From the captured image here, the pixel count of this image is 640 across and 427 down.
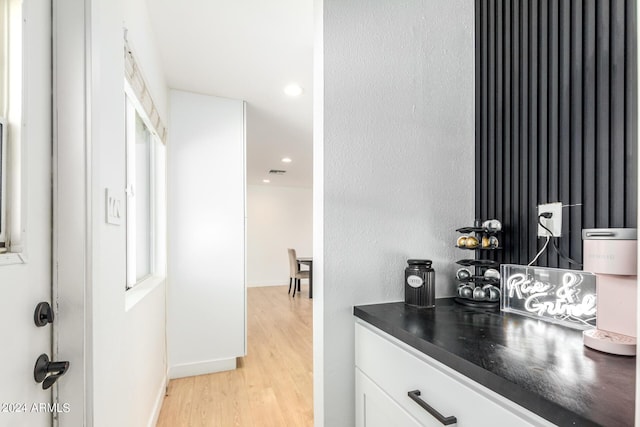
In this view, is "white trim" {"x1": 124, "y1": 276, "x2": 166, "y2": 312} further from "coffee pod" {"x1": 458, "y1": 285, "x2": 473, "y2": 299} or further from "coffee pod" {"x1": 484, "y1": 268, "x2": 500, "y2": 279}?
"coffee pod" {"x1": 484, "y1": 268, "x2": 500, "y2": 279}

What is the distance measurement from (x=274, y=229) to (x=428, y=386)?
6892 millimetres

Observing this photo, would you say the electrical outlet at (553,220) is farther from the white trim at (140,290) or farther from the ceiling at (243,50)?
the white trim at (140,290)

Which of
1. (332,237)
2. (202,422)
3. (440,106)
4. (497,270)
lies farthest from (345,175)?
(202,422)

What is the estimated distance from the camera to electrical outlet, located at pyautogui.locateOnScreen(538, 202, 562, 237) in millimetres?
1120

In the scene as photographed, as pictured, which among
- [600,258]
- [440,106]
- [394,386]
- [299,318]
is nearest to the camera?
[600,258]

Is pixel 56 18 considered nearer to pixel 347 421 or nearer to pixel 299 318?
pixel 347 421

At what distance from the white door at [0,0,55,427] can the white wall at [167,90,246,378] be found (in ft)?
5.99

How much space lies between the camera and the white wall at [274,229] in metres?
7.37

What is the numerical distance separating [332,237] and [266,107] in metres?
2.22

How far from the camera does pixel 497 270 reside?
132cm

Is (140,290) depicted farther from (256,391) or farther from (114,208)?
(256,391)

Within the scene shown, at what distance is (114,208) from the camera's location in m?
1.16

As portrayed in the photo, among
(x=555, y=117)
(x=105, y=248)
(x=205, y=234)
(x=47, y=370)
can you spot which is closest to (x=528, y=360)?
(x=555, y=117)

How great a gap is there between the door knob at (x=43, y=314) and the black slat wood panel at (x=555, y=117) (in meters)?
1.63
